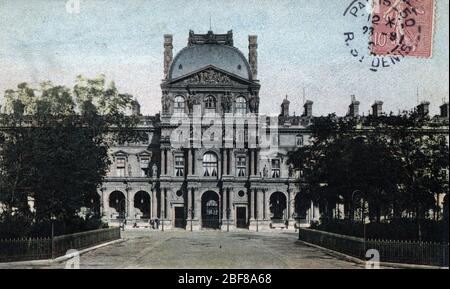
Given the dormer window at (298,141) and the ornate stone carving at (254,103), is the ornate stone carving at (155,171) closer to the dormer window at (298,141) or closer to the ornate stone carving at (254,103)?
the ornate stone carving at (254,103)

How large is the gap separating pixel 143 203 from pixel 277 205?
14.4 metres

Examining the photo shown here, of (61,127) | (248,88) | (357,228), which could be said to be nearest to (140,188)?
(248,88)

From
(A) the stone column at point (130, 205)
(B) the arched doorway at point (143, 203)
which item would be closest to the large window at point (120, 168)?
(A) the stone column at point (130, 205)

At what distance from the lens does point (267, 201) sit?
56438 mm

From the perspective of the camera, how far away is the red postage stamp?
14.7 metres

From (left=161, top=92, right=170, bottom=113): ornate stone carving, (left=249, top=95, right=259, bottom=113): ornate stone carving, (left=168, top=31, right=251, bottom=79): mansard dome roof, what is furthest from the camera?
(left=168, top=31, right=251, bottom=79): mansard dome roof

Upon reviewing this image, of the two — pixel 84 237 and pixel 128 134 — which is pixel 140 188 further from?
pixel 84 237

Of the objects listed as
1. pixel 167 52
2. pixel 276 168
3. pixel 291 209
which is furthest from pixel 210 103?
pixel 291 209

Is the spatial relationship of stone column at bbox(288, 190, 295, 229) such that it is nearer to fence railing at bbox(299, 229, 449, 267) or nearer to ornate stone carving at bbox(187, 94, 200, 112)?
ornate stone carving at bbox(187, 94, 200, 112)

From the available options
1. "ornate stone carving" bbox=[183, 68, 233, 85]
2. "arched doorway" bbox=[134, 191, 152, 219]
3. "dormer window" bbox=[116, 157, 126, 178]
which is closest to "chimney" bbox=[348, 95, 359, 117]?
"ornate stone carving" bbox=[183, 68, 233, 85]

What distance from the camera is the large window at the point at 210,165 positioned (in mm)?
56812

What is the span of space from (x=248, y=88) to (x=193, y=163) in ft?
31.7

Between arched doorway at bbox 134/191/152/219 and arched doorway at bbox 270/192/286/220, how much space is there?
13.2 metres

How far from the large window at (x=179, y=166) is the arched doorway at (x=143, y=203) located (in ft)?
14.1
